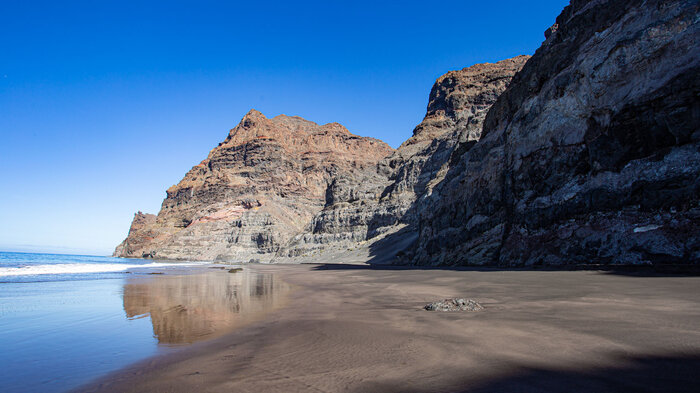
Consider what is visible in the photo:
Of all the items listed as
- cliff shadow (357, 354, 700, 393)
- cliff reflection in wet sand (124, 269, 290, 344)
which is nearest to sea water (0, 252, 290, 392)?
cliff reflection in wet sand (124, 269, 290, 344)

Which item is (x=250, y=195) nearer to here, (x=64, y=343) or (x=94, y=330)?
(x=94, y=330)

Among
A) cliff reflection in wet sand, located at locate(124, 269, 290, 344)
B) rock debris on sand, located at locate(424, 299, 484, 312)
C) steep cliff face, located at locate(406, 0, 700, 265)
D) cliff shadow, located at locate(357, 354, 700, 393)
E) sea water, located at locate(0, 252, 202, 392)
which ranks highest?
steep cliff face, located at locate(406, 0, 700, 265)

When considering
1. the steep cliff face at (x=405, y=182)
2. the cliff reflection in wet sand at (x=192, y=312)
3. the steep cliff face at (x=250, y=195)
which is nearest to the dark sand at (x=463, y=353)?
the cliff reflection in wet sand at (x=192, y=312)

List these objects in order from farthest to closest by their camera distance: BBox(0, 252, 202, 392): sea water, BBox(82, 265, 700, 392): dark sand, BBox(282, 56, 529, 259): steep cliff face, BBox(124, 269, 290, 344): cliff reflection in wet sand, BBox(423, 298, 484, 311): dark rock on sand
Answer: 1. BBox(282, 56, 529, 259): steep cliff face
2. BBox(423, 298, 484, 311): dark rock on sand
3. BBox(124, 269, 290, 344): cliff reflection in wet sand
4. BBox(0, 252, 202, 392): sea water
5. BBox(82, 265, 700, 392): dark sand

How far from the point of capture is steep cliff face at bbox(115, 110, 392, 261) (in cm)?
9469

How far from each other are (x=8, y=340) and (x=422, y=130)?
286 feet

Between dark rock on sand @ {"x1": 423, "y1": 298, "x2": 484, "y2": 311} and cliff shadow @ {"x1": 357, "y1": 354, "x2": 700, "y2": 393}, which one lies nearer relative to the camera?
cliff shadow @ {"x1": 357, "y1": 354, "x2": 700, "y2": 393}

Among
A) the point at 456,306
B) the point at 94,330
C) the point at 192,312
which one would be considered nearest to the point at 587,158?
the point at 456,306

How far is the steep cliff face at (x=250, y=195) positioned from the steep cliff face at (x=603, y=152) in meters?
63.6

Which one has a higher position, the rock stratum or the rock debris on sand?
the rock stratum

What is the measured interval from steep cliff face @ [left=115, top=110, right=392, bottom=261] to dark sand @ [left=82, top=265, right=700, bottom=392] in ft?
258

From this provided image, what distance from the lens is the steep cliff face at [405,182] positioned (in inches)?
2121

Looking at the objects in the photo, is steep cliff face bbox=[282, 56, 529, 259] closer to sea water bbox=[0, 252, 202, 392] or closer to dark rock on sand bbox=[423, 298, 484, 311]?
dark rock on sand bbox=[423, 298, 484, 311]

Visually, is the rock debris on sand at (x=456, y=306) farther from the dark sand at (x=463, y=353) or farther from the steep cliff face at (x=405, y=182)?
the steep cliff face at (x=405, y=182)
